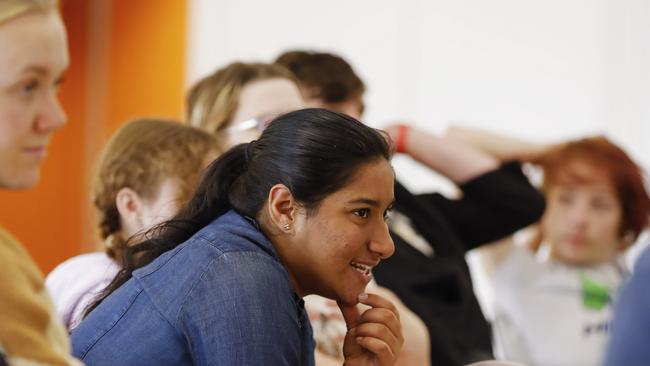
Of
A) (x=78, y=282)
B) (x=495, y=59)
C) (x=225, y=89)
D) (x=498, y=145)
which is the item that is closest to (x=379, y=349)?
(x=78, y=282)

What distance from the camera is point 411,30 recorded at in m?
4.32

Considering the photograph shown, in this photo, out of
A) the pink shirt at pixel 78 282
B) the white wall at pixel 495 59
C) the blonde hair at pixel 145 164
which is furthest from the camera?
the white wall at pixel 495 59

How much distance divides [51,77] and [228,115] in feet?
3.13

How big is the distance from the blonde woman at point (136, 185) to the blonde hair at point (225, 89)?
151 mm

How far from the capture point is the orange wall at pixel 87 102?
4910 mm

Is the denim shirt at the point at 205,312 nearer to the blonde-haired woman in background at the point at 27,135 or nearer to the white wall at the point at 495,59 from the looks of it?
the blonde-haired woman in background at the point at 27,135

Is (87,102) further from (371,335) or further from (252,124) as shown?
(371,335)

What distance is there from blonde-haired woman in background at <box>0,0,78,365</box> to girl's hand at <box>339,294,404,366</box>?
502mm

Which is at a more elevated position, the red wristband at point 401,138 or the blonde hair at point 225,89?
the blonde hair at point 225,89

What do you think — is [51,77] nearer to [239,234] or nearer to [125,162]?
[239,234]

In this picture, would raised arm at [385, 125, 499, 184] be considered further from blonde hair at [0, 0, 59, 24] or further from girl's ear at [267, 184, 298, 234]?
blonde hair at [0, 0, 59, 24]

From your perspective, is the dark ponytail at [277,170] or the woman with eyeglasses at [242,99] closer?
the dark ponytail at [277,170]

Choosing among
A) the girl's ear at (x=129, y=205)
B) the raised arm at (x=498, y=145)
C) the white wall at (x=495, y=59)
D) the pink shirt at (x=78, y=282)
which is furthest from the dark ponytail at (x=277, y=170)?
the white wall at (x=495, y=59)

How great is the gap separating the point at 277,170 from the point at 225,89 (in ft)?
2.23
